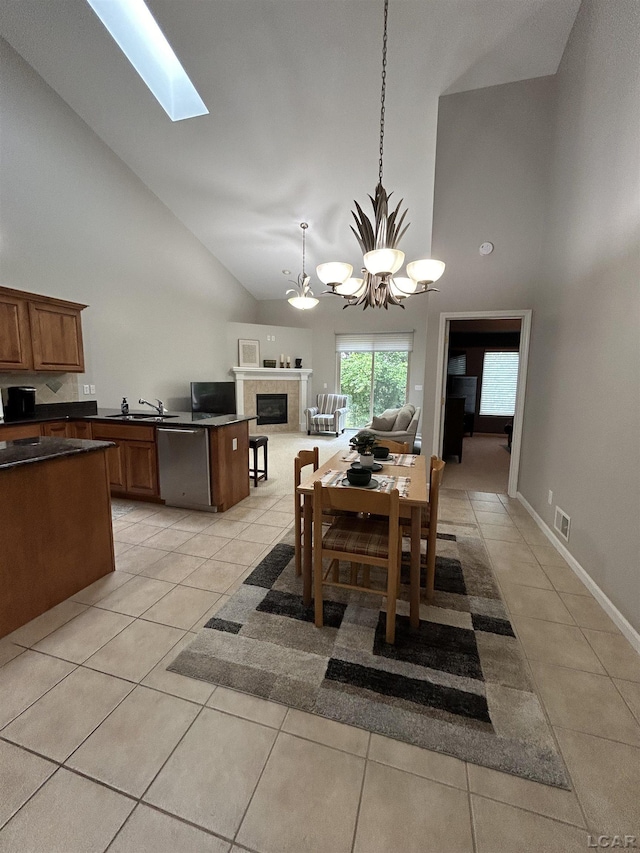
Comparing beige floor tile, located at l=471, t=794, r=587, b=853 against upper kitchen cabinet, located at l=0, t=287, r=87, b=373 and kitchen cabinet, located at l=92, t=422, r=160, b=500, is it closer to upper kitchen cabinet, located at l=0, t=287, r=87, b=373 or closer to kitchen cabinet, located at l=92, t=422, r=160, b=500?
kitchen cabinet, located at l=92, t=422, r=160, b=500

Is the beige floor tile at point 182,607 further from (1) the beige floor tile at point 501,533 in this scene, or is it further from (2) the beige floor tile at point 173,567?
(1) the beige floor tile at point 501,533

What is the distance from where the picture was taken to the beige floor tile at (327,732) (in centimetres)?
123

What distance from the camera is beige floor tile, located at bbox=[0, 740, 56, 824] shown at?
105 cm

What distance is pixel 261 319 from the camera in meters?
8.65

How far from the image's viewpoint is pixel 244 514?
3316mm

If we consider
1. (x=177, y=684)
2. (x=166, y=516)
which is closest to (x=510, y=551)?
(x=177, y=684)

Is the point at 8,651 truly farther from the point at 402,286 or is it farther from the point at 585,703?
the point at 402,286

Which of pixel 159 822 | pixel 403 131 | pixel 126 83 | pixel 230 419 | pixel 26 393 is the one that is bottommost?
pixel 159 822

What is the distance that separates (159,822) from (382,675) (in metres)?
0.90

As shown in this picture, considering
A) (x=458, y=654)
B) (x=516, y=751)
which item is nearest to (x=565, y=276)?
A: (x=458, y=654)

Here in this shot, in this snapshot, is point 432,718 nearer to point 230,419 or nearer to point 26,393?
point 230,419

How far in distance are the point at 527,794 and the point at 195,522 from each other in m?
2.73

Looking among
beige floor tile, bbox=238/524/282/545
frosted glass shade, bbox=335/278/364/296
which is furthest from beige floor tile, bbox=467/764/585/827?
frosted glass shade, bbox=335/278/364/296

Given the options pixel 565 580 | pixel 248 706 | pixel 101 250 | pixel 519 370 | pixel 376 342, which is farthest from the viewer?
pixel 376 342
